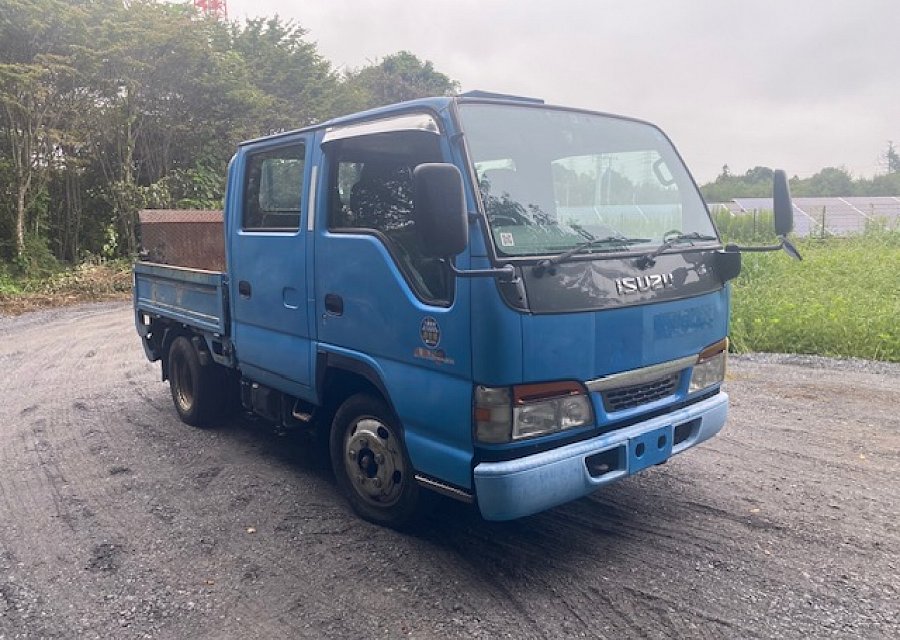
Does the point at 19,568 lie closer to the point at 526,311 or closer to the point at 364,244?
the point at 364,244

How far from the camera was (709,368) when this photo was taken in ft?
12.7

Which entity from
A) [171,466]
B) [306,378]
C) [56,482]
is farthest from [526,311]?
[56,482]

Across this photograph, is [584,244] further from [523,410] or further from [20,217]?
[20,217]

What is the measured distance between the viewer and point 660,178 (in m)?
3.96

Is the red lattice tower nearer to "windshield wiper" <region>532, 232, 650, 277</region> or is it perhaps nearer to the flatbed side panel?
the flatbed side panel

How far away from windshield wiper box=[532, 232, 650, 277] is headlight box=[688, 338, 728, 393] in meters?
0.73

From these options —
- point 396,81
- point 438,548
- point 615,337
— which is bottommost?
point 438,548

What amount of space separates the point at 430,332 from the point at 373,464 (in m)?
0.96

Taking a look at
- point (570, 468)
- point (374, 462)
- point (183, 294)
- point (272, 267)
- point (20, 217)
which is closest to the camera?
point (570, 468)

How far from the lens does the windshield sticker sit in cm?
321

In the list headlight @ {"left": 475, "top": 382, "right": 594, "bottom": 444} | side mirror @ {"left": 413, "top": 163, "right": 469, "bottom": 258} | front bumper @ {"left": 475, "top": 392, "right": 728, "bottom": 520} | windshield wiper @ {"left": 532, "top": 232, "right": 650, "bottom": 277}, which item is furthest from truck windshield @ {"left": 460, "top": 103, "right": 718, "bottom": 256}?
front bumper @ {"left": 475, "top": 392, "right": 728, "bottom": 520}

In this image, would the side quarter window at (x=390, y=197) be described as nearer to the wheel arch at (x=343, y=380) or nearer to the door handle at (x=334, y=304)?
the door handle at (x=334, y=304)

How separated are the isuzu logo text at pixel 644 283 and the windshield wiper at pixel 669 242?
2.4 inches

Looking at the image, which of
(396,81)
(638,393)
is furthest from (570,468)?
(396,81)
